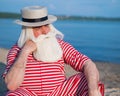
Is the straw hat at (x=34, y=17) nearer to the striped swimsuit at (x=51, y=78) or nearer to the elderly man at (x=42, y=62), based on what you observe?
the elderly man at (x=42, y=62)

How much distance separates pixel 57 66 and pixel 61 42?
238mm

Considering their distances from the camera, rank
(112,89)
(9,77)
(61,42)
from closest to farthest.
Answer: (9,77) < (61,42) < (112,89)

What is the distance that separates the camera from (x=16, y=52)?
4328 millimetres

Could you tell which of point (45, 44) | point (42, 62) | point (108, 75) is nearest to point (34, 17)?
point (45, 44)

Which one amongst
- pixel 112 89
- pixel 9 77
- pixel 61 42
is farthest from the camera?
pixel 112 89

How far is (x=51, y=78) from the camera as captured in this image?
14.1 feet

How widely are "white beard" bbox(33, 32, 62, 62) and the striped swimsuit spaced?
0.06 metres

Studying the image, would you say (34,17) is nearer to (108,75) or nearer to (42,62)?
(42,62)

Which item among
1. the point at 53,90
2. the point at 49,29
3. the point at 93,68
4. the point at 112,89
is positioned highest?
the point at 49,29

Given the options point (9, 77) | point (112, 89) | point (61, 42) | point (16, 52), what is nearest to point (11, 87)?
point (9, 77)

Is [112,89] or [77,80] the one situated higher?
[77,80]

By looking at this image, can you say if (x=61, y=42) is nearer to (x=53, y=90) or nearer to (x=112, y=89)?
(x=53, y=90)

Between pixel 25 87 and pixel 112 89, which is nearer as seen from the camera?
pixel 25 87

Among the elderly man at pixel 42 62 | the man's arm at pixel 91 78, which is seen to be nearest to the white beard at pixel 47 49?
the elderly man at pixel 42 62
